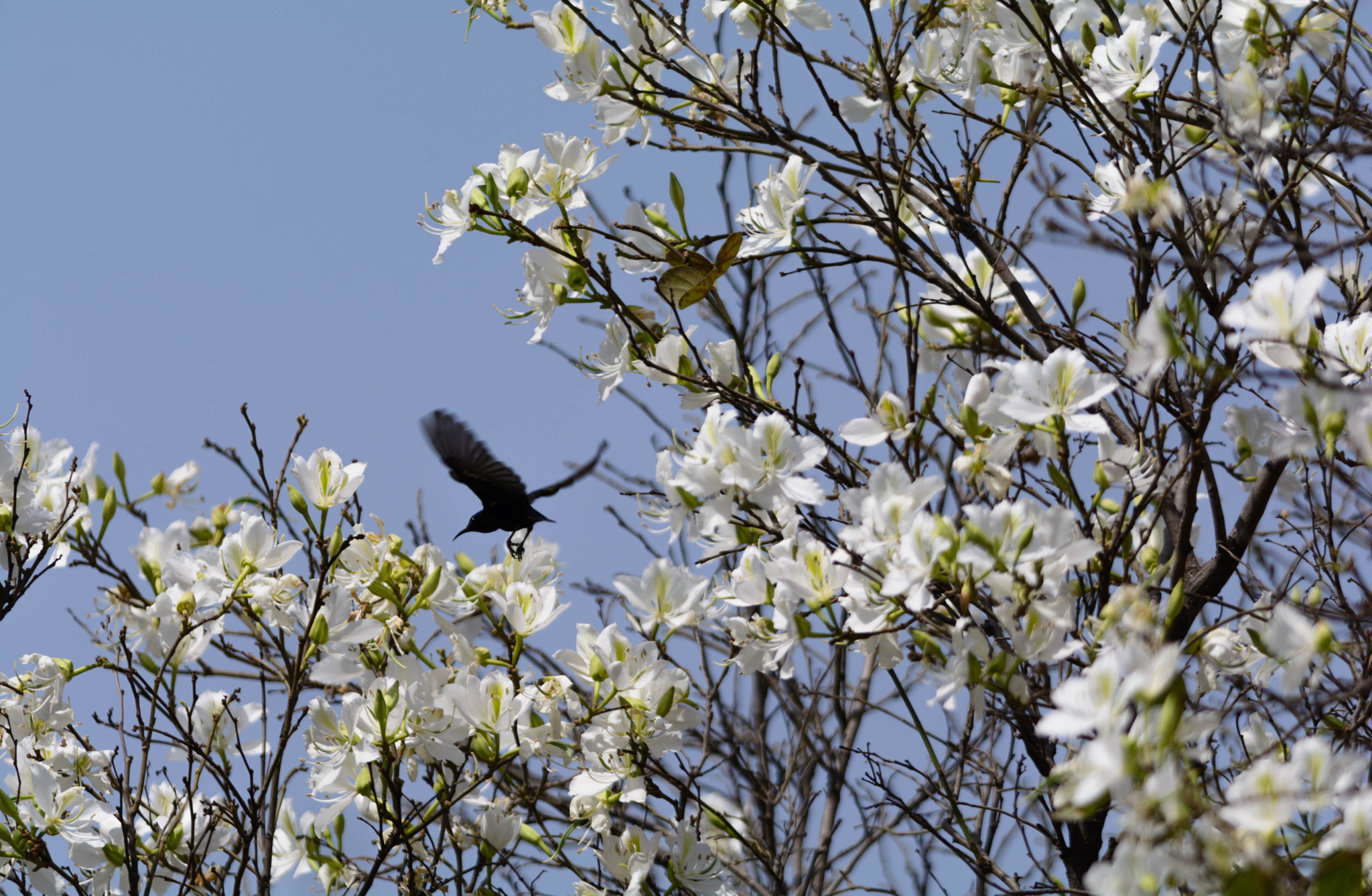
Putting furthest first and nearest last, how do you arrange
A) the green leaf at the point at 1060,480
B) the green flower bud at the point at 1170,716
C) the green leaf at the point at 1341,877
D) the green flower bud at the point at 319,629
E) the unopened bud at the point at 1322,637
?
the green flower bud at the point at 319,629 < the green leaf at the point at 1060,480 < the unopened bud at the point at 1322,637 < the green flower bud at the point at 1170,716 < the green leaf at the point at 1341,877

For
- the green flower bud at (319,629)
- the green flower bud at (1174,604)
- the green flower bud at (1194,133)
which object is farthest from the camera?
the green flower bud at (1194,133)

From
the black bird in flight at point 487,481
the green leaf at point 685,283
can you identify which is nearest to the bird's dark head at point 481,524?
the black bird in flight at point 487,481

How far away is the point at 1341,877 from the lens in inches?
41.4

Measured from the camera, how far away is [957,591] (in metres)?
1.71

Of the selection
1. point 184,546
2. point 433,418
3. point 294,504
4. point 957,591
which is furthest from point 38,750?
point 957,591

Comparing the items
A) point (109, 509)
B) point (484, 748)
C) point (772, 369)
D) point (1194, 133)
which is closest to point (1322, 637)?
point (772, 369)

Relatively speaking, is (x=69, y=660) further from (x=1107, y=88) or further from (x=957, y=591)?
(x=1107, y=88)

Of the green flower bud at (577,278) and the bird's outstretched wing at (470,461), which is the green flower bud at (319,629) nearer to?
the bird's outstretched wing at (470,461)

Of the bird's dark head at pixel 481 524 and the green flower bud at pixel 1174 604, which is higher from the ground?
the bird's dark head at pixel 481 524

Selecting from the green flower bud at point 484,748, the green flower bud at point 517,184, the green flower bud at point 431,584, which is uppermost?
the green flower bud at point 517,184

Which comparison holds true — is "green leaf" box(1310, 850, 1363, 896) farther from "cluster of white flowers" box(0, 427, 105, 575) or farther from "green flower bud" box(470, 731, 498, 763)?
"cluster of white flowers" box(0, 427, 105, 575)

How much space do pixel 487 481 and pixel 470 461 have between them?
0.21 feet

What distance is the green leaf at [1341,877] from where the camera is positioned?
3.44 feet

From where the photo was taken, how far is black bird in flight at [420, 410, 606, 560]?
94.3 inches
